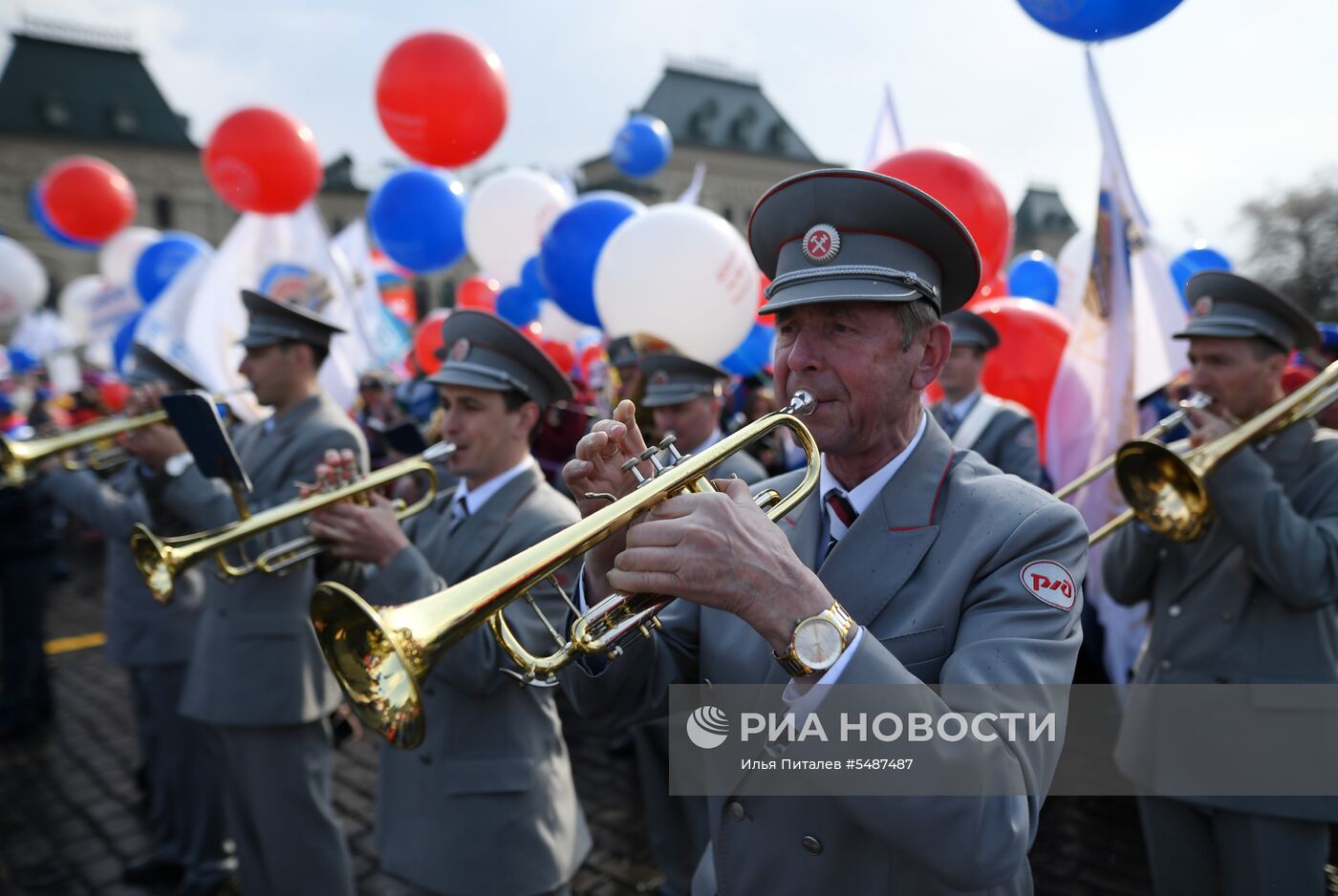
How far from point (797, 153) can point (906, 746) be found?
38554mm

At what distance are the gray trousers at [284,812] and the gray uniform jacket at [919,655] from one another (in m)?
2.40

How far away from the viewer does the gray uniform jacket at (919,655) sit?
1416mm

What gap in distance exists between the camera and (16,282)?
15.2m

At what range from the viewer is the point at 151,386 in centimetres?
451

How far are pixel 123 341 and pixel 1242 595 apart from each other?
13.6 metres

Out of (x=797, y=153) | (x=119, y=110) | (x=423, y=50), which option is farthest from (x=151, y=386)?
(x=119, y=110)

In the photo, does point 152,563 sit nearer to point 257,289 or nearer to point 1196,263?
point 257,289

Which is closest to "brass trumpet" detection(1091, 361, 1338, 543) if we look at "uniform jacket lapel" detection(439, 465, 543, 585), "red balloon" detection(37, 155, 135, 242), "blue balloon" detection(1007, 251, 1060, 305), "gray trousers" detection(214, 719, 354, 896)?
"uniform jacket lapel" detection(439, 465, 543, 585)

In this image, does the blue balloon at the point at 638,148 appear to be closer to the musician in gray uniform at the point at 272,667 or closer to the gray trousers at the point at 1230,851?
the musician in gray uniform at the point at 272,667

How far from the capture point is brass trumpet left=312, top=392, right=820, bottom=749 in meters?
1.65

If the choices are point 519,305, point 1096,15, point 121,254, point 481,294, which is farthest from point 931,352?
point 121,254

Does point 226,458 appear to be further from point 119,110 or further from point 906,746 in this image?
point 119,110

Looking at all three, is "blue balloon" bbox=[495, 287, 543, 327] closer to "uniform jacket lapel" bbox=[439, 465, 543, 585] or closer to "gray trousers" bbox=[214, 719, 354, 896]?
"gray trousers" bbox=[214, 719, 354, 896]

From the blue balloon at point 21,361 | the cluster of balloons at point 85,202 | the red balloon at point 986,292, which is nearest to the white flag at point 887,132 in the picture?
the red balloon at point 986,292
